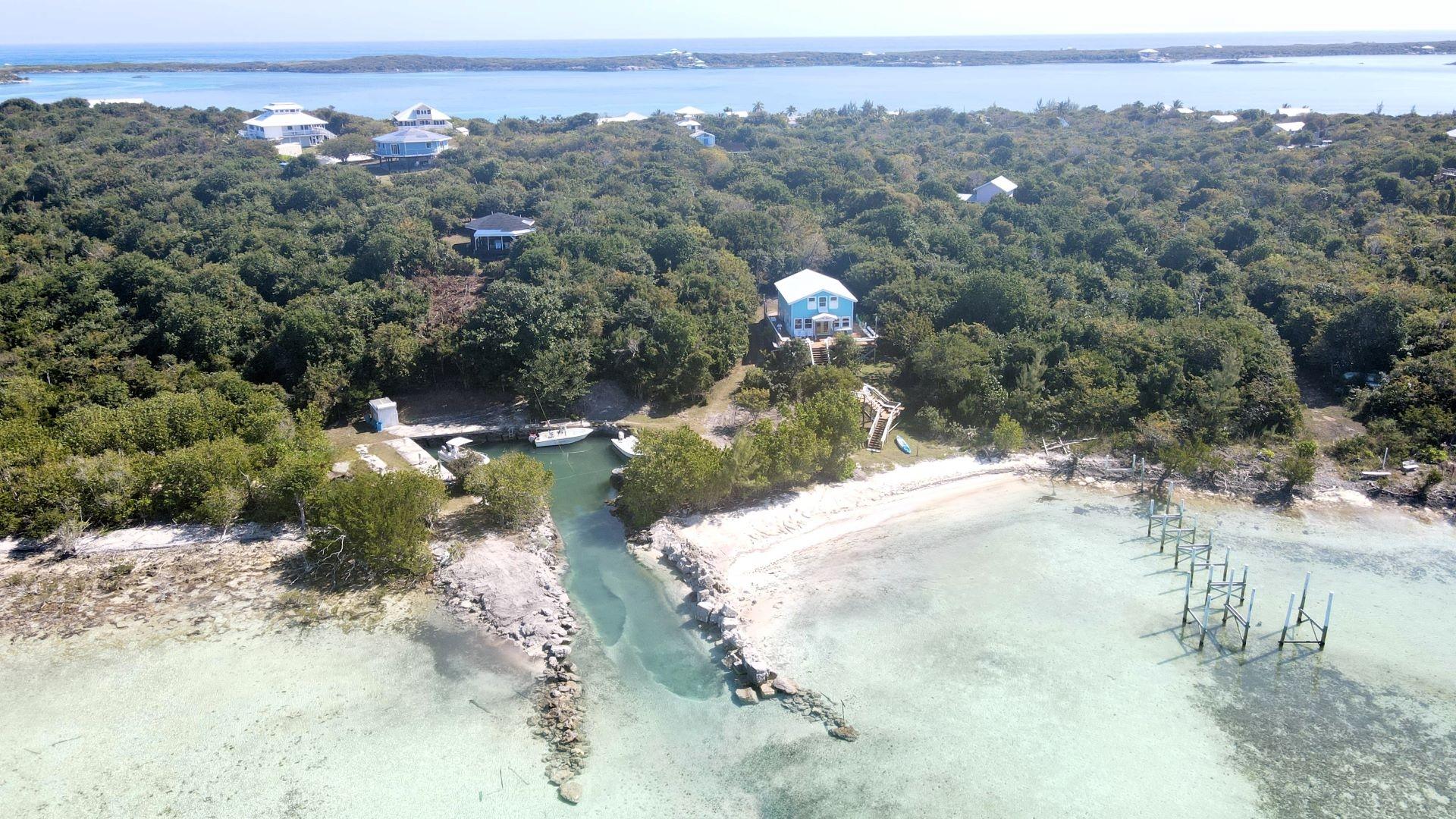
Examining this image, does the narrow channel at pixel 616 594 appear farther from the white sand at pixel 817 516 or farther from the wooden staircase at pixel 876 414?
the wooden staircase at pixel 876 414

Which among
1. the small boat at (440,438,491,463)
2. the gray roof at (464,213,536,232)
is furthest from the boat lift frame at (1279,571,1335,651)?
the gray roof at (464,213,536,232)

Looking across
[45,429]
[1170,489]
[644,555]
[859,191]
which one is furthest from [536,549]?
[859,191]

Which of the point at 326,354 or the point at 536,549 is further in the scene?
the point at 326,354

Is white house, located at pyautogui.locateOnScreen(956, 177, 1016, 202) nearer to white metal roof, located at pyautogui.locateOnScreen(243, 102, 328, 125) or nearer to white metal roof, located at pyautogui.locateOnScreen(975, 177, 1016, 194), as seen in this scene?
white metal roof, located at pyautogui.locateOnScreen(975, 177, 1016, 194)

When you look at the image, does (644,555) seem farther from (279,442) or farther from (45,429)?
(45,429)

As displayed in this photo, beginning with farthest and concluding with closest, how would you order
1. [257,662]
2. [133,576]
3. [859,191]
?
[859,191] < [133,576] < [257,662]

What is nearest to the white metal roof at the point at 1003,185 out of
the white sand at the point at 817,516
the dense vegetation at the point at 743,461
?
the white sand at the point at 817,516

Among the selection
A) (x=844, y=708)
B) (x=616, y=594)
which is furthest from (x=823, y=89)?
(x=844, y=708)
